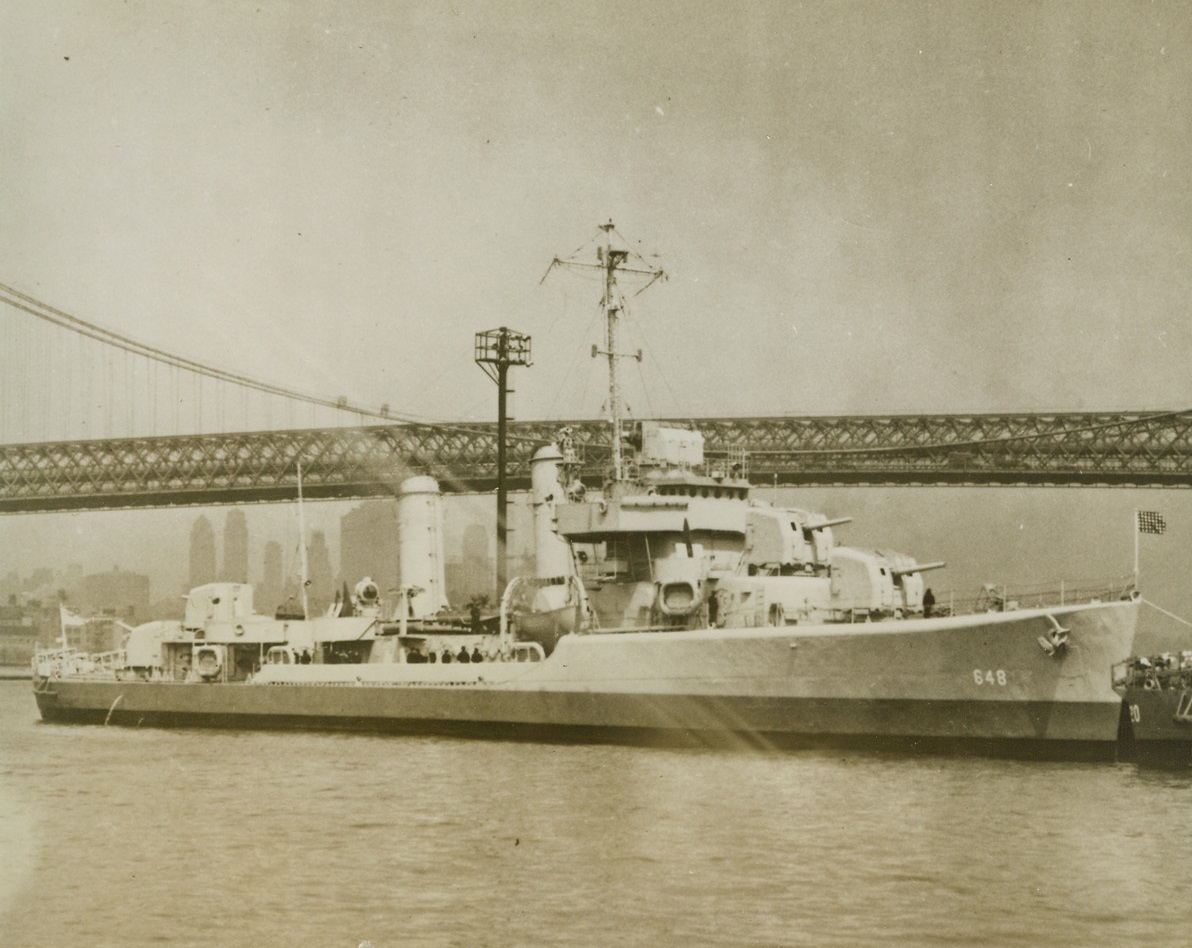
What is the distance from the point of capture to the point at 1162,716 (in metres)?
25.8

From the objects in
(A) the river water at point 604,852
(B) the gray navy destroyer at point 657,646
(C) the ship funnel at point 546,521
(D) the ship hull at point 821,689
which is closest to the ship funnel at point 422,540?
(B) the gray navy destroyer at point 657,646

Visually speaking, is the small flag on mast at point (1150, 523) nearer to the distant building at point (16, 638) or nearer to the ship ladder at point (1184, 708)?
the ship ladder at point (1184, 708)

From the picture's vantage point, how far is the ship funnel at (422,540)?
36.2 m

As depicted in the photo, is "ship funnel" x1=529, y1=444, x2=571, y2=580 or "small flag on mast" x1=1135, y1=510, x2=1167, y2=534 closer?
"small flag on mast" x1=1135, y1=510, x2=1167, y2=534

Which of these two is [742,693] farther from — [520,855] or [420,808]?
[520,855]

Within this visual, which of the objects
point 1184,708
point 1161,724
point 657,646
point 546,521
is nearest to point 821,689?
point 657,646

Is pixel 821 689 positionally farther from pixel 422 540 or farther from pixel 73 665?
pixel 73 665

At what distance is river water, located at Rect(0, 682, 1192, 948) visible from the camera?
13.4 m

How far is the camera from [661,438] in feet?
95.8

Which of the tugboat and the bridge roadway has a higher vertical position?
the bridge roadway

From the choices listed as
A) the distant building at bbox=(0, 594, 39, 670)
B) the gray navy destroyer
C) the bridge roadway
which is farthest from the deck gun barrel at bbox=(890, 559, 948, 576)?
the distant building at bbox=(0, 594, 39, 670)

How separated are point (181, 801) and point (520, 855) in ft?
23.3

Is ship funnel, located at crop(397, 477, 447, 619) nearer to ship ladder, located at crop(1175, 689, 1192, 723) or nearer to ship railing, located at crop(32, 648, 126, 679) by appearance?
ship railing, located at crop(32, 648, 126, 679)

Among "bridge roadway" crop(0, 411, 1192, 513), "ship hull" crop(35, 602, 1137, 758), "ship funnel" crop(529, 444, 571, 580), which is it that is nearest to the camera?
"ship hull" crop(35, 602, 1137, 758)
